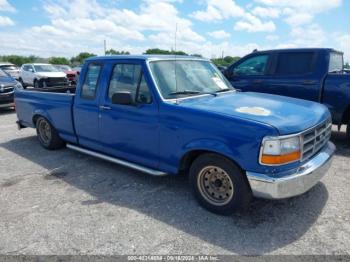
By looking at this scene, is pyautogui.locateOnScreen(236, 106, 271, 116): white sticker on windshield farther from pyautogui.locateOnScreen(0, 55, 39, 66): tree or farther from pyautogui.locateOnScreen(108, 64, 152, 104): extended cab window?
pyautogui.locateOnScreen(0, 55, 39, 66): tree

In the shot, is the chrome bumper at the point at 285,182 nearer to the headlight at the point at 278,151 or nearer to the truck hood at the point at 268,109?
the headlight at the point at 278,151

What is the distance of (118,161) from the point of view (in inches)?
181

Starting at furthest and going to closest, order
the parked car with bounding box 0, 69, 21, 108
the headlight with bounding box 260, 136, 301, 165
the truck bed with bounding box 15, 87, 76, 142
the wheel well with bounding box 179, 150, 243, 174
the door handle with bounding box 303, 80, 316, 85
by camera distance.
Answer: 1. the parked car with bounding box 0, 69, 21, 108
2. the door handle with bounding box 303, 80, 316, 85
3. the truck bed with bounding box 15, 87, 76, 142
4. the wheel well with bounding box 179, 150, 243, 174
5. the headlight with bounding box 260, 136, 301, 165

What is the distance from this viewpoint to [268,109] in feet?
12.0

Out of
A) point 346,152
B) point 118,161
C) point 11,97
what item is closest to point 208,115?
point 118,161

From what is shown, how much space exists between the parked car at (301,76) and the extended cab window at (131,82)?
376 cm

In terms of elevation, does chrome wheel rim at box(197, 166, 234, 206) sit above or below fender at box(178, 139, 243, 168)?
below

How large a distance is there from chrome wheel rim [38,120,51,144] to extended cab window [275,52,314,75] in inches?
197

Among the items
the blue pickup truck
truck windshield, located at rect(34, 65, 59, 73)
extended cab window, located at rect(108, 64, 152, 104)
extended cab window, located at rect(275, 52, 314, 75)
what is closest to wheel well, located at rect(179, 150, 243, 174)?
the blue pickup truck

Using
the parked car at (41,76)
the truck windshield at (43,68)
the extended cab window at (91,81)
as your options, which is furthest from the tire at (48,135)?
the truck windshield at (43,68)

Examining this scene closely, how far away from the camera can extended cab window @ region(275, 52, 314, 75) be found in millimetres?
6633

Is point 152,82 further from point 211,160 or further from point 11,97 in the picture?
point 11,97

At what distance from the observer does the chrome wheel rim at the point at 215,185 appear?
3543mm

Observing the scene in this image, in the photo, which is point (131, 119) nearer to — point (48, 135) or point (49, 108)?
point (49, 108)
